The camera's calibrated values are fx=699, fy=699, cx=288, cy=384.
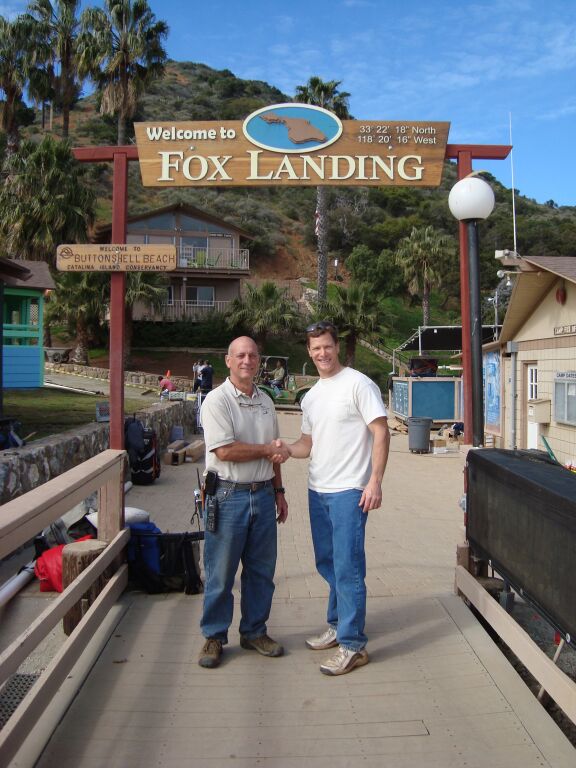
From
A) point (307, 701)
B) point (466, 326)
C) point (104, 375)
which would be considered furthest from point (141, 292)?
point (307, 701)

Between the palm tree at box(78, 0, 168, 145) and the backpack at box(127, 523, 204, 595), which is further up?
the palm tree at box(78, 0, 168, 145)

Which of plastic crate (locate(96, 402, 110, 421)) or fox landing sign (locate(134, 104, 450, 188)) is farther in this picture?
plastic crate (locate(96, 402, 110, 421))

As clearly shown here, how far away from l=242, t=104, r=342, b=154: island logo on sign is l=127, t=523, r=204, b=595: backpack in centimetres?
301

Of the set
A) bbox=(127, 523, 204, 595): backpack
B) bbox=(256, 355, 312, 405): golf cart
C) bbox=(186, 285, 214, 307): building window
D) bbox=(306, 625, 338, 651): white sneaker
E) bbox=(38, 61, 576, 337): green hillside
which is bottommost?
bbox=(306, 625, 338, 651): white sneaker

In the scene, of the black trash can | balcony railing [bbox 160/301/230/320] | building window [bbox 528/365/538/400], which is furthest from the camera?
balcony railing [bbox 160/301/230/320]

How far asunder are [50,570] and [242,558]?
2.43m

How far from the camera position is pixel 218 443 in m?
3.53

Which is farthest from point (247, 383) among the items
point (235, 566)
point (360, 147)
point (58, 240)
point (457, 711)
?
point (58, 240)

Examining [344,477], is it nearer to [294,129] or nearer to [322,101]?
[294,129]

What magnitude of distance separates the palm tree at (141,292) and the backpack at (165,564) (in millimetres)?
27067

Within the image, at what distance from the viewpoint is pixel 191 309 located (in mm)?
39688

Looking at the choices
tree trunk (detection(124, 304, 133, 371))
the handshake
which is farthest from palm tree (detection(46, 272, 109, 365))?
the handshake

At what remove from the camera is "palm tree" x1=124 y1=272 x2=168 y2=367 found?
1239 inches

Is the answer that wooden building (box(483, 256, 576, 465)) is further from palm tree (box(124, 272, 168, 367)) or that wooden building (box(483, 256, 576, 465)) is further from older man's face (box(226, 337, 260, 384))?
palm tree (box(124, 272, 168, 367))
